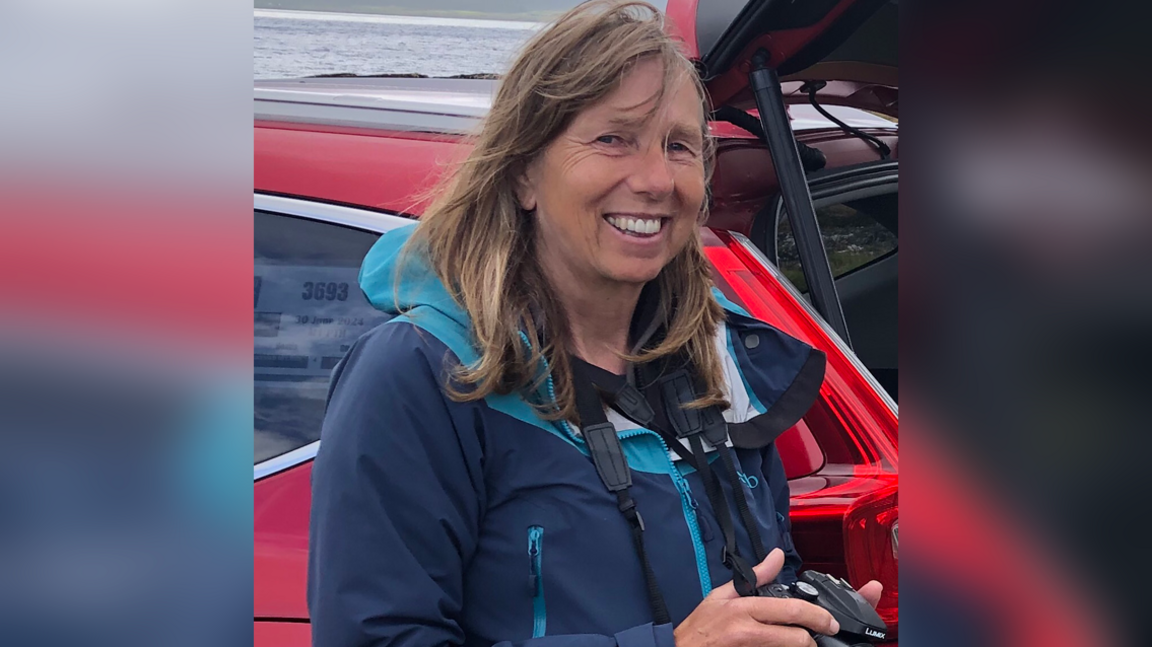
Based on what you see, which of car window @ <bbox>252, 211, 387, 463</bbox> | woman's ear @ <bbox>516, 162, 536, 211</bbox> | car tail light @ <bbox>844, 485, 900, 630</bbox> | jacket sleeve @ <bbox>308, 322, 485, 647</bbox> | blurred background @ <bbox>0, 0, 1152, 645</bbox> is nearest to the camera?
blurred background @ <bbox>0, 0, 1152, 645</bbox>

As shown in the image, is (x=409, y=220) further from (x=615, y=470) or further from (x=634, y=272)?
(x=615, y=470)

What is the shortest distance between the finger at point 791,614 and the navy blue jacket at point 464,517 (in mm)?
94

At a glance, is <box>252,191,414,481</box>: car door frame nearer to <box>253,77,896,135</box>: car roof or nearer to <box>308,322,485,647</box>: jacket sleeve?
<box>253,77,896,135</box>: car roof

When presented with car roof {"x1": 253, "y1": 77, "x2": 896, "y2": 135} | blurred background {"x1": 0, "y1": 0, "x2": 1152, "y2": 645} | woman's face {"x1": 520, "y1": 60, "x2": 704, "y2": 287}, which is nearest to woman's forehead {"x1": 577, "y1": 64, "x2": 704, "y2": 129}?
woman's face {"x1": 520, "y1": 60, "x2": 704, "y2": 287}

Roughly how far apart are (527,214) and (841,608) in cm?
74

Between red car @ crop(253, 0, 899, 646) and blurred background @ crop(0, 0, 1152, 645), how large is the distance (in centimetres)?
119

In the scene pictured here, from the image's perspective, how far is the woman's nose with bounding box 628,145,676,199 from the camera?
4.83 feet

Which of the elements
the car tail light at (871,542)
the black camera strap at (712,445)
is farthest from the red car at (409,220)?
the black camera strap at (712,445)
